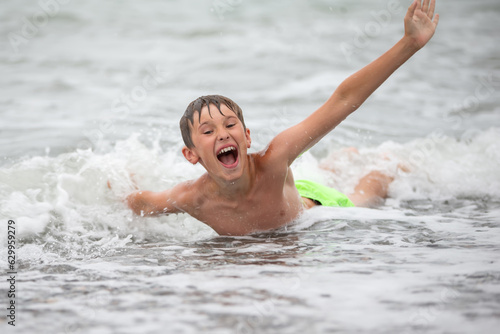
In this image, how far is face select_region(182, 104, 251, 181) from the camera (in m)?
3.90

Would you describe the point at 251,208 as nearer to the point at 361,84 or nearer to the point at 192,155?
the point at 192,155

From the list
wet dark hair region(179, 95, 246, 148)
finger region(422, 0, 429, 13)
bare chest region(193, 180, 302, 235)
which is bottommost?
bare chest region(193, 180, 302, 235)

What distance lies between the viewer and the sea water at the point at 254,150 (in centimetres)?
270

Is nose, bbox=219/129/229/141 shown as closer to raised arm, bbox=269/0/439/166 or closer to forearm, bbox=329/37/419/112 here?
raised arm, bbox=269/0/439/166

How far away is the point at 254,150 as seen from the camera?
279 inches

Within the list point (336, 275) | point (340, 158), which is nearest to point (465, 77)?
point (340, 158)

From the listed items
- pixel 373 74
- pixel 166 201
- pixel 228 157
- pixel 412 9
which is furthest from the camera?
pixel 166 201

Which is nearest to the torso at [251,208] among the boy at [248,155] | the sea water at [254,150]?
the boy at [248,155]

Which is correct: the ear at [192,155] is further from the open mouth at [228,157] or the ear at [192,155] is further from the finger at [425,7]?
the finger at [425,7]

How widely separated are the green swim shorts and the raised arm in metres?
1.02

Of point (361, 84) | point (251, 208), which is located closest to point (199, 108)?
point (251, 208)

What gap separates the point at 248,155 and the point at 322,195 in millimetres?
1131

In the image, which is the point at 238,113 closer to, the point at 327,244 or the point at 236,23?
the point at 327,244

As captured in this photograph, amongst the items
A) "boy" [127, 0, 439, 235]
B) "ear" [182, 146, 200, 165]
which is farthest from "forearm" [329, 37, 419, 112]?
"ear" [182, 146, 200, 165]
